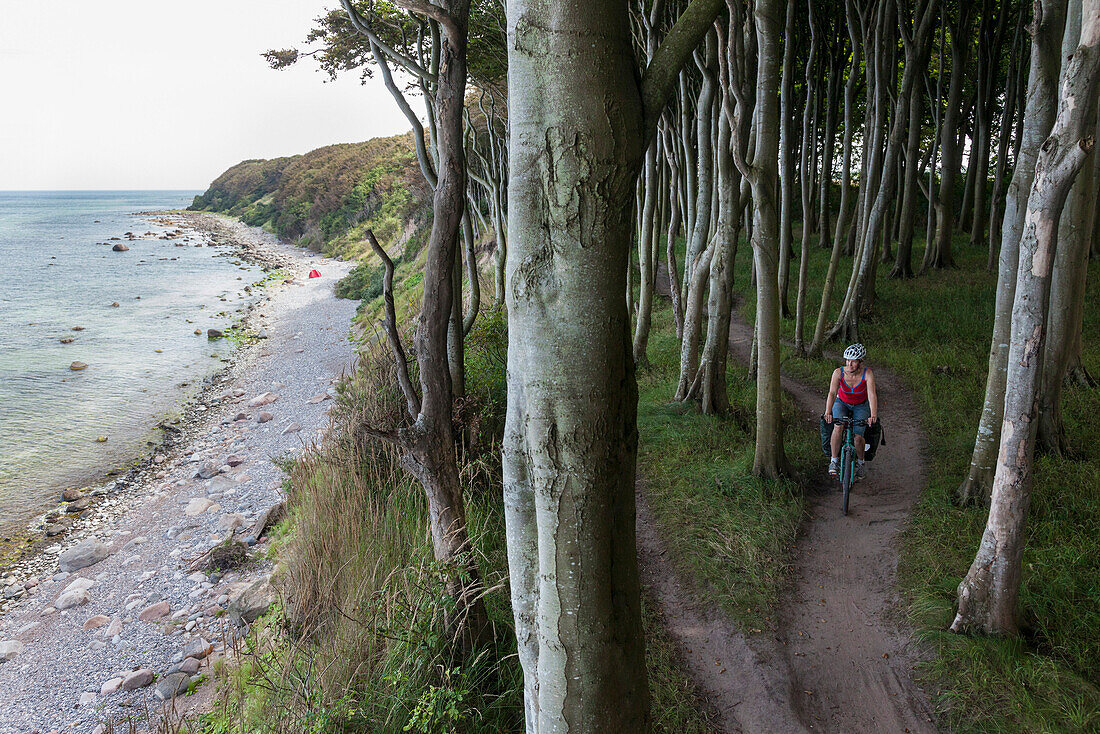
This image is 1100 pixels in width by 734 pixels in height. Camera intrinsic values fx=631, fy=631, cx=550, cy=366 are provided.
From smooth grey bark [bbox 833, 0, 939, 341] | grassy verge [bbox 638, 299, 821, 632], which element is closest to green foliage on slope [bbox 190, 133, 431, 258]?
smooth grey bark [bbox 833, 0, 939, 341]

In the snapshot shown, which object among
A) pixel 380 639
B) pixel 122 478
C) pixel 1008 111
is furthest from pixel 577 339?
pixel 1008 111

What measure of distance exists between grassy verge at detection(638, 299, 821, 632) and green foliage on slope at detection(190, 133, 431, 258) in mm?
19580

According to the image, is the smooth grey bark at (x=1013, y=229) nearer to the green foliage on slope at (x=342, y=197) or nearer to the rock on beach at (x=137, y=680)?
the rock on beach at (x=137, y=680)

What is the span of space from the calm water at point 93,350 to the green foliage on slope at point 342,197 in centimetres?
611

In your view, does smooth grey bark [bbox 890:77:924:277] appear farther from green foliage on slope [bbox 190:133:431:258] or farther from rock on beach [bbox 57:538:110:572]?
green foliage on slope [bbox 190:133:431:258]

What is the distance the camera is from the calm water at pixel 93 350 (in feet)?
39.2

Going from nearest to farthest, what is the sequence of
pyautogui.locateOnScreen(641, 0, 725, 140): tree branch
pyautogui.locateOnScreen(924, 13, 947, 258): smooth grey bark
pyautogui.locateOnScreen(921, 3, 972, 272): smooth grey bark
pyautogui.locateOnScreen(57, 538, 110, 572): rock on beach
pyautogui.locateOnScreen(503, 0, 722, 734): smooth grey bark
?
pyautogui.locateOnScreen(503, 0, 722, 734): smooth grey bark < pyautogui.locateOnScreen(641, 0, 725, 140): tree branch < pyautogui.locateOnScreen(57, 538, 110, 572): rock on beach < pyautogui.locateOnScreen(921, 3, 972, 272): smooth grey bark < pyautogui.locateOnScreen(924, 13, 947, 258): smooth grey bark

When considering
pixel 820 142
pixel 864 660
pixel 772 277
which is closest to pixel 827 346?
pixel 772 277

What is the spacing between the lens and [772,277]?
6.30 meters

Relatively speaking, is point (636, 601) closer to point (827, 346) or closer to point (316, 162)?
point (827, 346)

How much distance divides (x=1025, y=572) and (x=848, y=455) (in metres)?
1.76

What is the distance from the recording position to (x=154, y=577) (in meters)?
7.41

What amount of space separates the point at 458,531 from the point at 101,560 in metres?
6.72

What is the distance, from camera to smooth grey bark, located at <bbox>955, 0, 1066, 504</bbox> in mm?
5195
